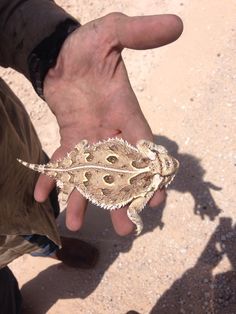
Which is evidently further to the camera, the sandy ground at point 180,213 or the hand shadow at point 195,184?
the hand shadow at point 195,184

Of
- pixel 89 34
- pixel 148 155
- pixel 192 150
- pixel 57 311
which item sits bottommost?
pixel 57 311

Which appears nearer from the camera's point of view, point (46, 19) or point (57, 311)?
point (46, 19)

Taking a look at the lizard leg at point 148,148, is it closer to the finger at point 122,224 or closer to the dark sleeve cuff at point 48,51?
the finger at point 122,224

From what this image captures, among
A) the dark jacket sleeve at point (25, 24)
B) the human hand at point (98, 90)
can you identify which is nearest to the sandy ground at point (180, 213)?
the human hand at point (98, 90)

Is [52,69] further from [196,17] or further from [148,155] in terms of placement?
[196,17]

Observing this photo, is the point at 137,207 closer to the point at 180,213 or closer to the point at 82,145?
the point at 82,145

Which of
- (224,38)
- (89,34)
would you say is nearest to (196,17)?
(224,38)

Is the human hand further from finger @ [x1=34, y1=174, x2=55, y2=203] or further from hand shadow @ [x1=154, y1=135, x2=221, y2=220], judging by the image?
Answer: hand shadow @ [x1=154, y1=135, x2=221, y2=220]
